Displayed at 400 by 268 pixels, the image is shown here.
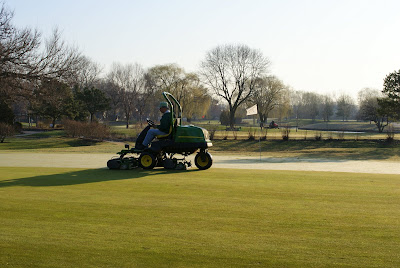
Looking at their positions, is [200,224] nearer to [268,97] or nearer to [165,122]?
[165,122]

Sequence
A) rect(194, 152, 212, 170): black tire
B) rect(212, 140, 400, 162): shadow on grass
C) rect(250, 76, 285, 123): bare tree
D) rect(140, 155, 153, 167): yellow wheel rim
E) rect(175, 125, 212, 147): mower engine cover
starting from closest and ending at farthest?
rect(175, 125, 212, 147): mower engine cover, rect(140, 155, 153, 167): yellow wheel rim, rect(194, 152, 212, 170): black tire, rect(212, 140, 400, 162): shadow on grass, rect(250, 76, 285, 123): bare tree

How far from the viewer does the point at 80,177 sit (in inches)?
535

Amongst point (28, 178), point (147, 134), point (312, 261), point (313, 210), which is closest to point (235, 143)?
point (147, 134)

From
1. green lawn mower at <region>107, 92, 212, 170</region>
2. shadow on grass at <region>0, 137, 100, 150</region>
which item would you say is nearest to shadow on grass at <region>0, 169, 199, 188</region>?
green lawn mower at <region>107, 92, 212, 170</region>

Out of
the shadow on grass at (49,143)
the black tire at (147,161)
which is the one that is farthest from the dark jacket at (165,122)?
the shadow on grass at (49,143)

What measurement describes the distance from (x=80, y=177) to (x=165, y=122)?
348 centimetres

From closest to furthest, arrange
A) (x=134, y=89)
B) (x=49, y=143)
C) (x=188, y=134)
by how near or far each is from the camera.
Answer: (x=188, y=134), (x=49, y=143), (x=134, y=89)

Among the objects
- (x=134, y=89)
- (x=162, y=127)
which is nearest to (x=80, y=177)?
(x=162, y=127)

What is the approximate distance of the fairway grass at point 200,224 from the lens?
565 centimetres

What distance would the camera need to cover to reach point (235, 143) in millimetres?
38125

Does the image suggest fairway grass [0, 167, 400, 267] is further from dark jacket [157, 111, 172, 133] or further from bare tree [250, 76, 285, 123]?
bare tree [250, 76, 285, 123]

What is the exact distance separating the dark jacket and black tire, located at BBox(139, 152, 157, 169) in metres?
1.03

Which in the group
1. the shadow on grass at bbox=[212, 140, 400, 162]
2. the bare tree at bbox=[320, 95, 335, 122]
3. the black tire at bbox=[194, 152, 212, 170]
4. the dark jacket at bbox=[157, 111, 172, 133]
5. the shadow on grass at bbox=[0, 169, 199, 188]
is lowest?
the shadow on grass at bbox=[212, 140, 400, 162]

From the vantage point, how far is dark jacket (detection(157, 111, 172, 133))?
15.3 m
